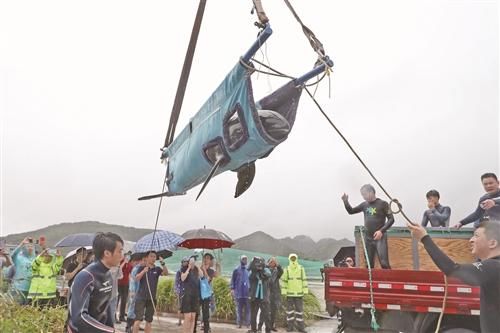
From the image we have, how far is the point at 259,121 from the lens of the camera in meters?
3.53

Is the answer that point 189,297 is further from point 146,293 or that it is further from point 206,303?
point 206,303

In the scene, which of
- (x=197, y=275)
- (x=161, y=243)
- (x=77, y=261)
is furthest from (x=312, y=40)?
(x=161, y=243)

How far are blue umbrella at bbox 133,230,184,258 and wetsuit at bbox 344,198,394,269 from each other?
512cm

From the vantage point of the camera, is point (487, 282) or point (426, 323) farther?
point (426, 323)

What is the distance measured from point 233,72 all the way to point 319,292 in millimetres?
7954

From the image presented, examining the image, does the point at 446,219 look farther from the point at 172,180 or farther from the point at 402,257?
the point at 172,180

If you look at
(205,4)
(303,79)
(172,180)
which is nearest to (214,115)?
(303,79)

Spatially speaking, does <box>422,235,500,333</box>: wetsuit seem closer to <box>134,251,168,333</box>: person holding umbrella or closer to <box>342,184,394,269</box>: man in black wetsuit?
<box>342,184,394,269</box>: man in black wetsuit

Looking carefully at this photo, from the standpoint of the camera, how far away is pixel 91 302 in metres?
2.81

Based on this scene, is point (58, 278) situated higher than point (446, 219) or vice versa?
point (446, 219)

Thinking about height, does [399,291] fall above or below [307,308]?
above

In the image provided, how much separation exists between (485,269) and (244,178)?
2770 mm

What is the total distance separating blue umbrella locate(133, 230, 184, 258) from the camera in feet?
31.5

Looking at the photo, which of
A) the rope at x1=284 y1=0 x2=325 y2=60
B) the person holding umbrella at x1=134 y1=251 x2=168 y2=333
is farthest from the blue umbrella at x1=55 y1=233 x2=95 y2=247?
the rope at x1=284 y1=0 x2=325 y2=60
